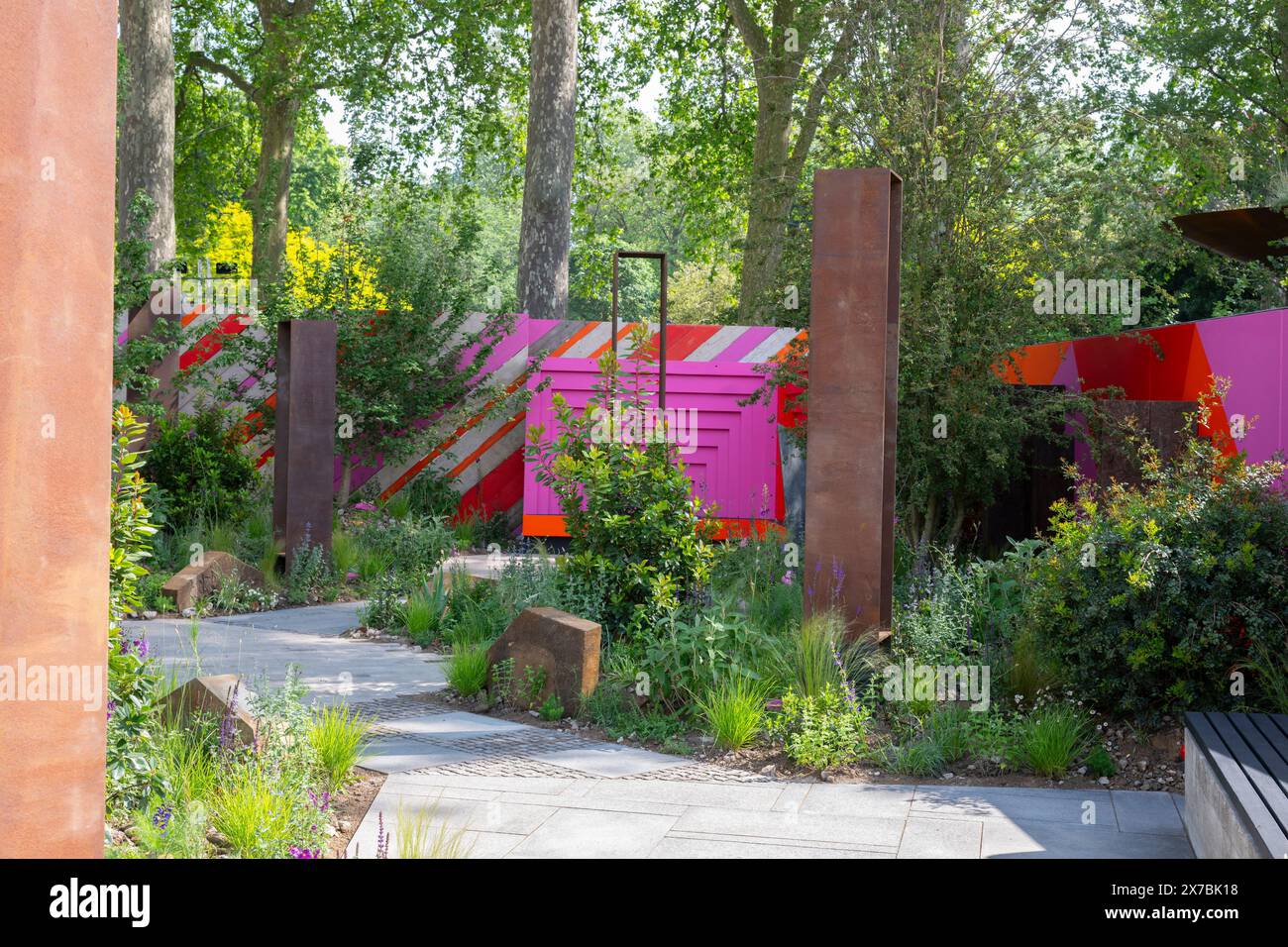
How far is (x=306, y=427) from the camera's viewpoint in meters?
10.7

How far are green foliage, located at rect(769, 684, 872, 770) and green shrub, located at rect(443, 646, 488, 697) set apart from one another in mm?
1811

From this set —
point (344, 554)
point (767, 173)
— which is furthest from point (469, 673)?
point (767, 173)

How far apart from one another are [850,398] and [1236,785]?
308 centimetres

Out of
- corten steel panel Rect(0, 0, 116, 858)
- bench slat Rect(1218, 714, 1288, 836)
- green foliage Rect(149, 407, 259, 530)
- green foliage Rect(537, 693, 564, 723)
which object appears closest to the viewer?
corten steel panel Rect(0, 0, 116, 858)

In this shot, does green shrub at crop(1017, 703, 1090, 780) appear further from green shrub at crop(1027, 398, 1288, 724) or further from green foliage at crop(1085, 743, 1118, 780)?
green shrub at crop(1027, 398, 1288, 724)

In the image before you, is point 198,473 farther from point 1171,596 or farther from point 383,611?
point 1171,596

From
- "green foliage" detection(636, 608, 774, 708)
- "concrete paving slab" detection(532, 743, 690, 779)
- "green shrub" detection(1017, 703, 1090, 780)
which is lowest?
"concrete paving slab" detection(532, 743, 690, 779)

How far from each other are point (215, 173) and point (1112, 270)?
24965mm

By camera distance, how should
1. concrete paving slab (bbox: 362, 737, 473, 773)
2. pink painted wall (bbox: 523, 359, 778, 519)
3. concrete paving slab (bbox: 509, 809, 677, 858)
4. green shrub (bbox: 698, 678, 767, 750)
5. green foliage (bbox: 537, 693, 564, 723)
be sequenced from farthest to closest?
pink painted wall (bbox: 523, 359, 778, 519) < green foliage (bbox: 537, 693, 564, 723) < green shrub (bbox: 698, 678, 767, 750) < concrete paving slab (bbox: 362, 737, 473, 773) < concrete paving slab (bbox: 509, 809, 677, 858)

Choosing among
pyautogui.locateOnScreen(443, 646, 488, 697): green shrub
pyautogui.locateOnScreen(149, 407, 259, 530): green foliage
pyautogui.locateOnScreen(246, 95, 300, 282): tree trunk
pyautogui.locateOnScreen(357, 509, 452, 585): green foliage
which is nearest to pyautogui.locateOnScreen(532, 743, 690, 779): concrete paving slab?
pyautogui.locateOnScreen(443, 646, 488, 697): green shrub

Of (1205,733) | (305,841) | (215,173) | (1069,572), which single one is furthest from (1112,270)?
(215,173)

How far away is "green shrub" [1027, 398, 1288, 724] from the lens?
543cm
